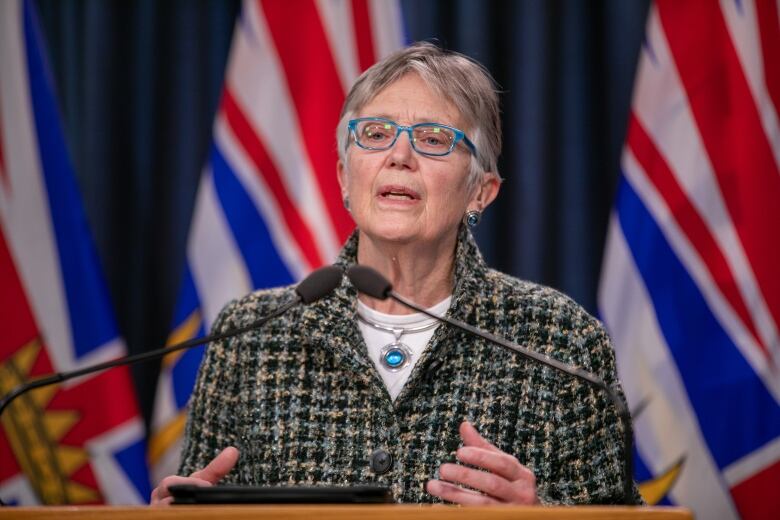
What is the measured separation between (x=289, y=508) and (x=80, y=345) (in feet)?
6.98

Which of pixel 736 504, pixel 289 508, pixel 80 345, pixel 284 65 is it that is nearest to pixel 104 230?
pixel 80 345

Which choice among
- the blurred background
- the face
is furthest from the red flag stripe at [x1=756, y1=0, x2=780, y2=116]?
the face

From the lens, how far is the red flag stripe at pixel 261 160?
10.4 ft

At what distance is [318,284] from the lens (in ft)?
5.42

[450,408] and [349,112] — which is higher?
[349,112]

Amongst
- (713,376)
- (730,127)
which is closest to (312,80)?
(730,127)

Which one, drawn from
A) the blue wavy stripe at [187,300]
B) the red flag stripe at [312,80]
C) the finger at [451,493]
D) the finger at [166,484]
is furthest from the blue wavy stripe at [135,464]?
the finger at [451,493]

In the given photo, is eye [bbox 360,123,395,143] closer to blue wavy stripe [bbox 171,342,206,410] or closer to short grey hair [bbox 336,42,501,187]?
short grey hair [bbox 336,42,501,187]

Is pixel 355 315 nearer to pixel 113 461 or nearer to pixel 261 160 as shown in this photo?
pixel 261 160

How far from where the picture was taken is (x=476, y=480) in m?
1.51

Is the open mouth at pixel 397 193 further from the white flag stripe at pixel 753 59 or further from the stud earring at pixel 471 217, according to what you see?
the white flag stripe at pixel 753 59

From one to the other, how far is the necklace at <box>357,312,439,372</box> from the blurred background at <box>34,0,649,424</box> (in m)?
1.26

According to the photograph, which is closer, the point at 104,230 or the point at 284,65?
the point at 284,65

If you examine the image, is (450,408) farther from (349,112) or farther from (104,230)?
(104,230)
